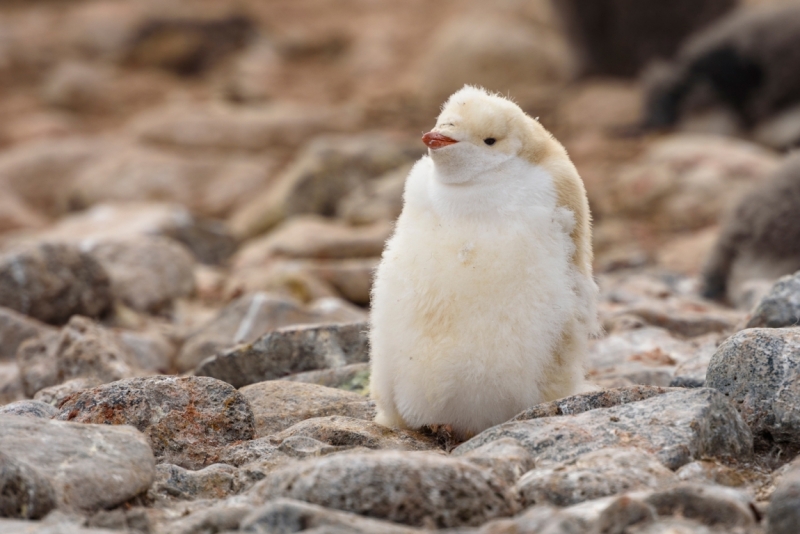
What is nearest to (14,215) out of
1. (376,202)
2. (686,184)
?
(376,202)

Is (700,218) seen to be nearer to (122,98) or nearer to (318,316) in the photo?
(318,316)

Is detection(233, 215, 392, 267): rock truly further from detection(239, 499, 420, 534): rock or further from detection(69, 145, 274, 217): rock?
detection(239, 499, 420, 534): rock

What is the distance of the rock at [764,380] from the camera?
11.1 feet

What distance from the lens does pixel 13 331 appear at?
650 cm

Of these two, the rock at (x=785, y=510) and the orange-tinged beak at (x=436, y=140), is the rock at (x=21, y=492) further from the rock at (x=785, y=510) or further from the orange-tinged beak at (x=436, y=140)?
the rock at (x=785, y=510)

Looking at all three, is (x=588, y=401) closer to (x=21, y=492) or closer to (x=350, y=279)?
(x=21, y=492)

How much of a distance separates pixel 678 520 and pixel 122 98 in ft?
65.4

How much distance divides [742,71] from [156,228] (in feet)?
30.1

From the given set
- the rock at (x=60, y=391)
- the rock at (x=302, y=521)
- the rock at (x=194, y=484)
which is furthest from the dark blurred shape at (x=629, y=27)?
the rock at (x=302, y=521)

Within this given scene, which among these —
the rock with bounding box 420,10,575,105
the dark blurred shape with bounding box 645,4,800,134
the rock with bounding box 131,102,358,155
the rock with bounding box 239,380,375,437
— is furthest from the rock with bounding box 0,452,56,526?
the rock with bounding box 420,10,575,105

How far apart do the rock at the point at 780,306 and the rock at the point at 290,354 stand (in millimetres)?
1898

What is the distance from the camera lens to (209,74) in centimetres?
2256

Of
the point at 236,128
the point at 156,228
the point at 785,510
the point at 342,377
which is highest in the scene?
the point at 236,128

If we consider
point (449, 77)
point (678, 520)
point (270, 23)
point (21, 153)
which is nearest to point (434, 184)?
point (678, 520)
